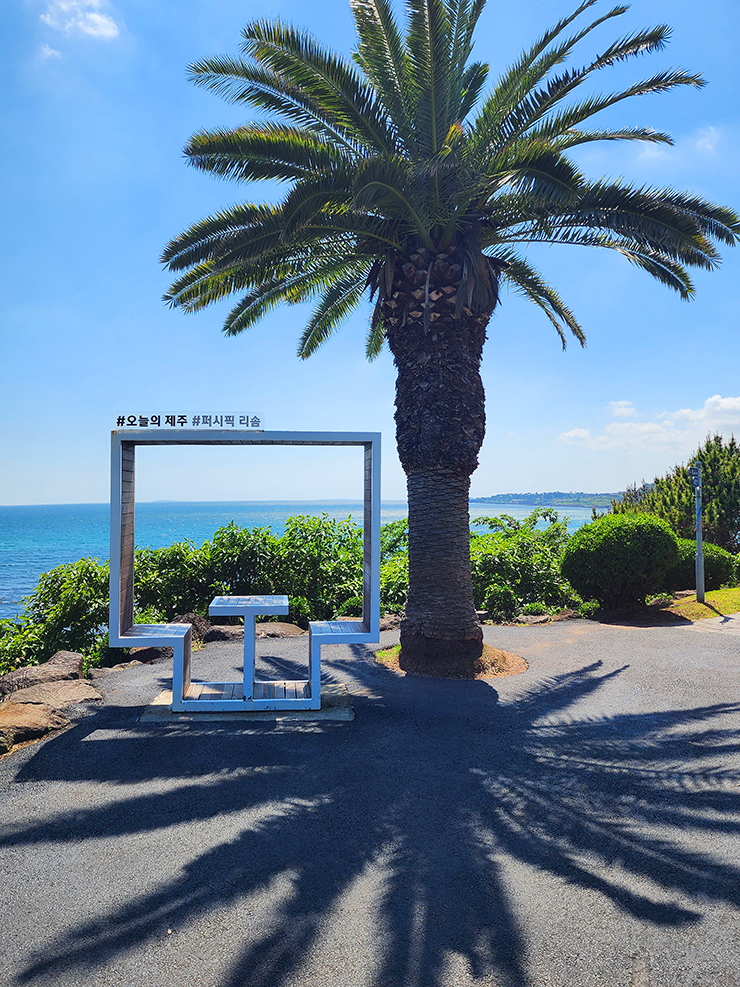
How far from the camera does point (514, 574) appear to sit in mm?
13977

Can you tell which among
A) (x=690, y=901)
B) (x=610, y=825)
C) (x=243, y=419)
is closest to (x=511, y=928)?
(x=690, y=901)

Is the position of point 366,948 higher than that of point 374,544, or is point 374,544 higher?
point 374,544

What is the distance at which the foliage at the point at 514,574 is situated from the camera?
13.0 meters

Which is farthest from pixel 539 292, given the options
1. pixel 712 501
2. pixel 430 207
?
pixel 712 501

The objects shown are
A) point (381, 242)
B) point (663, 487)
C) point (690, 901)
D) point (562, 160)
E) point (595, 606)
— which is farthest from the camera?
point (663, 487)

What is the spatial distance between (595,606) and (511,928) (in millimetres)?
10131

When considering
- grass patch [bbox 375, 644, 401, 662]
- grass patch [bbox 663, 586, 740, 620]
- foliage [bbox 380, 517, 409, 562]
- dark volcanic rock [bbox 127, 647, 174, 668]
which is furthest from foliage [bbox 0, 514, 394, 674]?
grass patch [bbox 663, 586, 740, 620]

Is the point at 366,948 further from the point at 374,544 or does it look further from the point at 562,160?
the point at 562,160

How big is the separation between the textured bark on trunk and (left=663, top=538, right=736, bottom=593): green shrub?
920 cm

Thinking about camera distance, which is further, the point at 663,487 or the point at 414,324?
the point at 663,487

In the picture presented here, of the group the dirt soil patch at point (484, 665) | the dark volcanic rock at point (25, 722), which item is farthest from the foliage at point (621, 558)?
the dark volcanic rock at point (25, 722)

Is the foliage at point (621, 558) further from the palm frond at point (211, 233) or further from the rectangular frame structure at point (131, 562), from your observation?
the palm frond at point (211, 233)

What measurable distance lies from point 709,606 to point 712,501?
30.9 ft

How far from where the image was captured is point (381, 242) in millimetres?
9438
